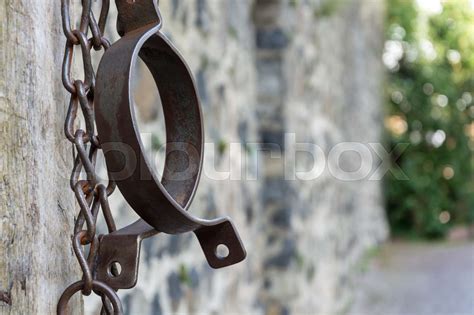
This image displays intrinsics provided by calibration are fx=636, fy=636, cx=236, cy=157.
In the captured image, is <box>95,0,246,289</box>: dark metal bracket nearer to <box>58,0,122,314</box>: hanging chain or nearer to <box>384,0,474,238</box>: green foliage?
→ <box>58,0,122,314</box>: hanging chain

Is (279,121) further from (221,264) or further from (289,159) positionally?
(221,264)

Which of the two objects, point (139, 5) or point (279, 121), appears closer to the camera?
point (139, 5)

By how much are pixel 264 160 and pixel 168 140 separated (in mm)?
1822

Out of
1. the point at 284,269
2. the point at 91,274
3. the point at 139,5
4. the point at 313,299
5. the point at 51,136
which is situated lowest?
the point at 313,299

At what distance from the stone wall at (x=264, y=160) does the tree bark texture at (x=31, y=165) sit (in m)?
0.58

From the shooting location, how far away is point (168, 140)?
0.76 meters

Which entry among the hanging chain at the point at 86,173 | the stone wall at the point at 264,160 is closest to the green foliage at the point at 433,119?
the stone wall at the point at 264,160

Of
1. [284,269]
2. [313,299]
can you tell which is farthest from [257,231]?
[313,299]

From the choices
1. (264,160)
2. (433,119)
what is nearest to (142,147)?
(264,160)

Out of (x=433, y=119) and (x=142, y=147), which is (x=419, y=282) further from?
(x=142, y=147)

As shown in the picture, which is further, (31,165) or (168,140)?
(168,140)

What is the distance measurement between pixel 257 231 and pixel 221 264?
1710 millimetres

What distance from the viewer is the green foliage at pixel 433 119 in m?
6.89

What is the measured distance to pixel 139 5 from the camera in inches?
27.5
